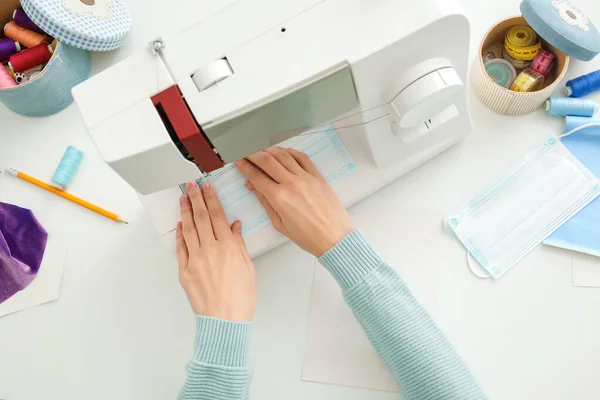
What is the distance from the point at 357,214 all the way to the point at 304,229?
0.14 metres

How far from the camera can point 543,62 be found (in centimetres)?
85

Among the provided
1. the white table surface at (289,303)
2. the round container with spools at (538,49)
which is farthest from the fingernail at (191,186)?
the round container with spools at (538,49)

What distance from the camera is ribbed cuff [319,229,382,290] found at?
2.46ft

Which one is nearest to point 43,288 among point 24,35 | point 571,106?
point 24,35

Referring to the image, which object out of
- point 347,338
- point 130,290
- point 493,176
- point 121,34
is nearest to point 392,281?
point 347,338

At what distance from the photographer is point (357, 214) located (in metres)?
0.88

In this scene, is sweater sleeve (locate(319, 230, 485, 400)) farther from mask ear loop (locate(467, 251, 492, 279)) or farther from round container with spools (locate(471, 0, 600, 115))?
round container with spools (locate(471, 0, 600, 115))

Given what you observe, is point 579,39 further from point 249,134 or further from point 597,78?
point 249,134

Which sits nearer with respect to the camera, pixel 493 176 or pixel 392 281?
pixel 392 281

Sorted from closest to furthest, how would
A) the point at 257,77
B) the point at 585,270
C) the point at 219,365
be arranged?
the point at 257,77
the point at 219,365
the point at 585,270

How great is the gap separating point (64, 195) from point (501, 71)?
787 mm

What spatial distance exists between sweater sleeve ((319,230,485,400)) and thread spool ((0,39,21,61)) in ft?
2.20

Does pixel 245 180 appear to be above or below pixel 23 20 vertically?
below

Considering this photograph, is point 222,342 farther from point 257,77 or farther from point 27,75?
point 27,75
